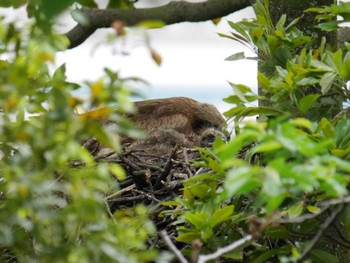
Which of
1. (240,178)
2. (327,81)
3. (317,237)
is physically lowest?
(327,81)

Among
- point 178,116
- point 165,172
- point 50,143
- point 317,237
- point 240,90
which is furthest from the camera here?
point 178,116

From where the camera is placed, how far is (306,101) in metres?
3.82

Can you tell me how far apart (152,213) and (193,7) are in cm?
109

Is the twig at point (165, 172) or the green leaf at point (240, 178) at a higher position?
the green leaf at point (240, 178)

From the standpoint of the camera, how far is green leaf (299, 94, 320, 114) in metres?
3.80

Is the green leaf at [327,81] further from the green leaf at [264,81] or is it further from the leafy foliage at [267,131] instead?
the green leaf at [264,81]

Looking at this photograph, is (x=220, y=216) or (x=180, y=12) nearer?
(x=220, y=216)

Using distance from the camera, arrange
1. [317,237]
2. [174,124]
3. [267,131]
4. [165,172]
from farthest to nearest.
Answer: [174,124] < [165,172] < [267,131] < [317,237]

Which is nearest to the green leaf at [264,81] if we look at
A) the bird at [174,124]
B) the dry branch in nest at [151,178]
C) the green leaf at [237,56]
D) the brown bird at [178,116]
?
the green leaf at [237,56]

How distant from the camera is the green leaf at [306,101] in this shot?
3805 millimetres

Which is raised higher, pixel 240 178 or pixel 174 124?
pixel 240 178

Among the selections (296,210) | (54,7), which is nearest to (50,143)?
(54,7)

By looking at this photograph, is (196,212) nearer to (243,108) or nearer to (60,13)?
(243,108)

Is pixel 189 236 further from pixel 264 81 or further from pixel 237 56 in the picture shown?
pixel 237 56
